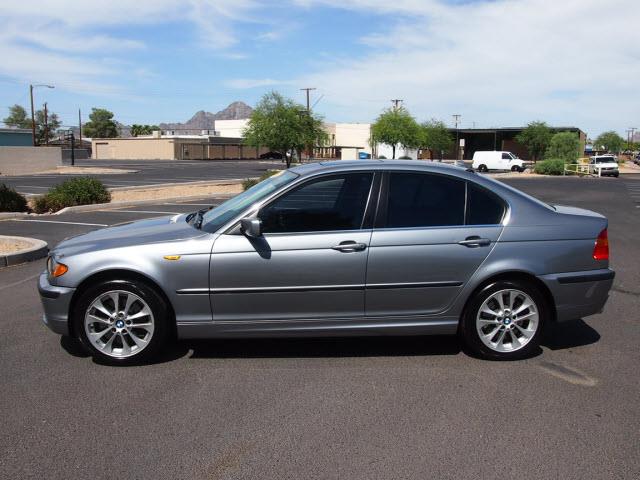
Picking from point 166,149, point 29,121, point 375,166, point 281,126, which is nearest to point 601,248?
point 375,166

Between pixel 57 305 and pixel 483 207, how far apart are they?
140 inches

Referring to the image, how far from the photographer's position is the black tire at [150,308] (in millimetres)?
4797

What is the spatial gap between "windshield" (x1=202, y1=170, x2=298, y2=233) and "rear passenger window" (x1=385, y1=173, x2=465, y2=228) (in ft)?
2.84

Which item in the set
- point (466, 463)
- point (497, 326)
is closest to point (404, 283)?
→ point (497, 326)

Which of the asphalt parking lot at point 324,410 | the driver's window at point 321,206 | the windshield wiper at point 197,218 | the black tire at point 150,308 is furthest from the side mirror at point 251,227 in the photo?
the asphalt parking lot at point 324,410

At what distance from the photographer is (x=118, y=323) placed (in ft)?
16.0

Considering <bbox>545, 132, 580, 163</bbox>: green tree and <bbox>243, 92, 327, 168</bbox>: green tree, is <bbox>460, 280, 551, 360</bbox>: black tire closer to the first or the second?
<bbox>243, 92, 327, 168</bbox>: green tree

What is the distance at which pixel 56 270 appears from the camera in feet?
16.1

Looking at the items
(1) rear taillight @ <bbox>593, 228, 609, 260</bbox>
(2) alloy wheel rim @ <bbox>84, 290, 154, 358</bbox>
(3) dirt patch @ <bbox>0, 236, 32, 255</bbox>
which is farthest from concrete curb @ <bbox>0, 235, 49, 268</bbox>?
(1) rear taillight @ <bbox>593, 228, 609, 260</bbox>

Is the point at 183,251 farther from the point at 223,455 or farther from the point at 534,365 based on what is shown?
the point at 534,365

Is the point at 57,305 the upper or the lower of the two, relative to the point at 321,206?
lower

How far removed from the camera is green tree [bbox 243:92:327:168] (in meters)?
31.5

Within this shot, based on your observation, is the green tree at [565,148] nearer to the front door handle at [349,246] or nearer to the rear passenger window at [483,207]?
the rear passenger window at [483,207]

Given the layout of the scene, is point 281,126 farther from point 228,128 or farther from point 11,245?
point 228,128
